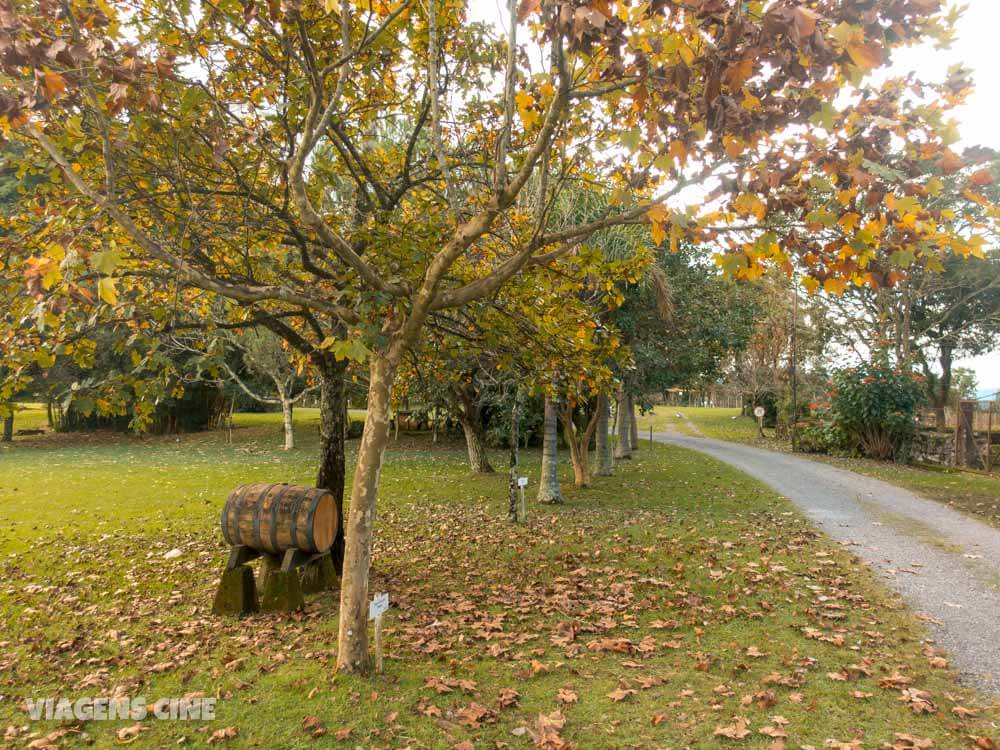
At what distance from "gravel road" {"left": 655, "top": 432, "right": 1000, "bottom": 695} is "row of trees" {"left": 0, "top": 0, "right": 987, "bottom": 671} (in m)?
3.36

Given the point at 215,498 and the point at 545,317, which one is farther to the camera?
the point at 215,498

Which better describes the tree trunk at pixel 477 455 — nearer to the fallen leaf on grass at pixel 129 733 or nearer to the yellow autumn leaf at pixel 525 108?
the yellow autumn leaf at pixel 525 108

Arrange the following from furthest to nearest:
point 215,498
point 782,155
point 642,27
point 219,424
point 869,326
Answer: point 219,424, point 869,326, point 215,498, point 642,27, point 782,155

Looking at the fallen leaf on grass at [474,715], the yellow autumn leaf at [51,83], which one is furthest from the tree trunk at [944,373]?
the yellow autumn leaf at [51,83]

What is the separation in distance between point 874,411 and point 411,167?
20100 millimetres

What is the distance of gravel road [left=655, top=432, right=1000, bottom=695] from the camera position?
5457 millimetres

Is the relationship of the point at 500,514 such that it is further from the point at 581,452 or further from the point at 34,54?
the point at 34,54

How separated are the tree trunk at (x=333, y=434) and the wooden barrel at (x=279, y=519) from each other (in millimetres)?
820

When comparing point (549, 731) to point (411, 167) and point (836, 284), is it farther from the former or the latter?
point (411, 167)

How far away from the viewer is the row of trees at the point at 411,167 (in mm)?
3623

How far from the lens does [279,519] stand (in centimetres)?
673

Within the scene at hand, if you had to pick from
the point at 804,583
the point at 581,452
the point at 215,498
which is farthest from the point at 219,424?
the point at 804,583

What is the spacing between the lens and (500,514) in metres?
12.2

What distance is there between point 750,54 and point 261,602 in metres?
6.56
